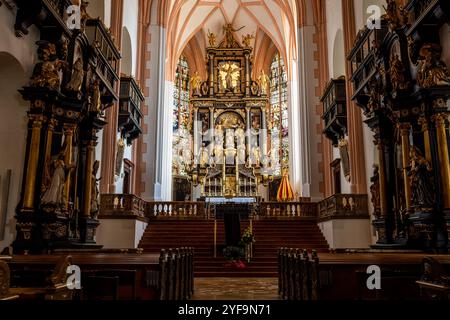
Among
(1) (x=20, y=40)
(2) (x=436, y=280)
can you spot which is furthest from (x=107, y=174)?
(2) (x=436, y=280)

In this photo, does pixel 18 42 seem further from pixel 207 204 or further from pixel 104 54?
pixel 207 204

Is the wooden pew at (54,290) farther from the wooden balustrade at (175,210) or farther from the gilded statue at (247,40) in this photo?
the gilded statue at (247,40)

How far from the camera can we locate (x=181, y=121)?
28.8 m

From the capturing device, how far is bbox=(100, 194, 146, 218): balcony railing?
481 inches

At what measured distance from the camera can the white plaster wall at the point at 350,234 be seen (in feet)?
38.9

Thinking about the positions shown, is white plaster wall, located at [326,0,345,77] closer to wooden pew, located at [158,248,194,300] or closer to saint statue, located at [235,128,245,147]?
wooden pew, located at [158,248,194,300]

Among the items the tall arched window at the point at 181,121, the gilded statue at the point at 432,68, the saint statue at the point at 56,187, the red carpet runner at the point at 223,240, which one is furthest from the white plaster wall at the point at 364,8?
the tall arched window at the point at 181,121

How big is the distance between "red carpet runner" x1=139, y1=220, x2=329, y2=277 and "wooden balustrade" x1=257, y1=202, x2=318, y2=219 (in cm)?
48

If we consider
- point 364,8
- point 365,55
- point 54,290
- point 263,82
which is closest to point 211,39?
point 263,82

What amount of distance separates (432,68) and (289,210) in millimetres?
9167

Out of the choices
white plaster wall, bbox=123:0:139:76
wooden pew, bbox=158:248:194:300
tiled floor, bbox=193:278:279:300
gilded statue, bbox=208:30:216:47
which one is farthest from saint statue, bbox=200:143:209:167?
wooden pew, bbox=158:248:194:300

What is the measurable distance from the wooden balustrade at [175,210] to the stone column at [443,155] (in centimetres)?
955

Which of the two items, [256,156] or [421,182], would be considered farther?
[256,156]

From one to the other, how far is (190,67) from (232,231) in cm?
2093
